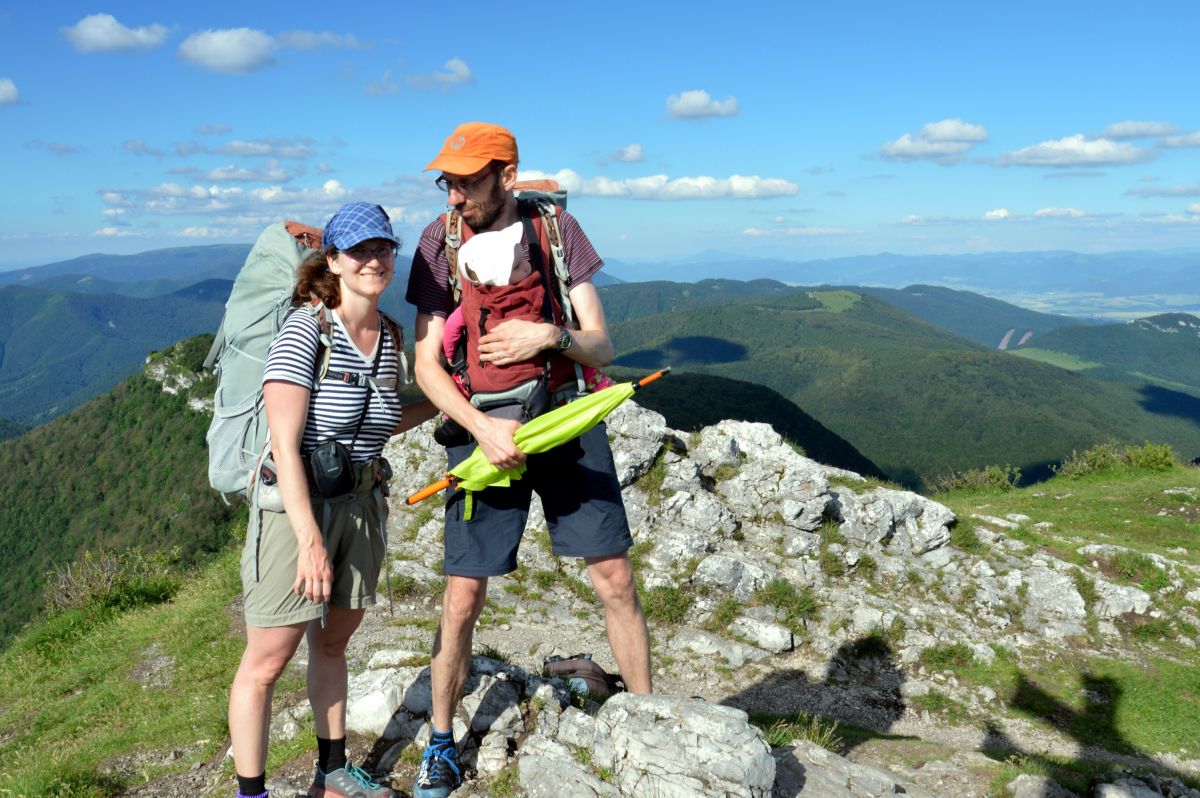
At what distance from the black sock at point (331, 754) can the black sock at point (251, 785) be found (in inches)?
16.4

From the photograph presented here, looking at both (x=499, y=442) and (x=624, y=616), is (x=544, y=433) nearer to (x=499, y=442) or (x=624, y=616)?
(x=499, y=442)

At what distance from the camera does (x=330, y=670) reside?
4262mm

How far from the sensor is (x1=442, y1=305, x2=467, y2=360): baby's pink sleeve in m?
4.26

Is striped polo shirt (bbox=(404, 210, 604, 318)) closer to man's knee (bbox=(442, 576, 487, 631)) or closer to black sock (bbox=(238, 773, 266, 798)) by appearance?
man's knee (bbox=(442, 576, 487, 631))

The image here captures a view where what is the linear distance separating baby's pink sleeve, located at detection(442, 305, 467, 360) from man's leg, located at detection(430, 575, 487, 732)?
128 centimetres

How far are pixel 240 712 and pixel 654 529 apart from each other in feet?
26.8

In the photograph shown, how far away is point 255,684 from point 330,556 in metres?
0.70

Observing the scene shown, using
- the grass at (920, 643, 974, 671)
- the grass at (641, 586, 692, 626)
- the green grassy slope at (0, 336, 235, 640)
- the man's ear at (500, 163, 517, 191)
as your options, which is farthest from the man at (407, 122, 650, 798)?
the green grassy slope at (0, 336, 235, 640)

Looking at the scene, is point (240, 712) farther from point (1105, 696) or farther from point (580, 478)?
point (1105, 696)

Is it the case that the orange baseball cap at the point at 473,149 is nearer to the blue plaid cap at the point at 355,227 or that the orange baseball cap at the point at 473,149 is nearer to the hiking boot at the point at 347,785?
the blue plaid cap at the point at 355,227

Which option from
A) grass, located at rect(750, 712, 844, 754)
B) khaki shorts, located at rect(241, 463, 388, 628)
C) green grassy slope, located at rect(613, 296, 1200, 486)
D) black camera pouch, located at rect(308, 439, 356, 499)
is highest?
black camera pouch, located at rect(308, 439, 356, 499)

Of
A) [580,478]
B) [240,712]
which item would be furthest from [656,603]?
[240,712]

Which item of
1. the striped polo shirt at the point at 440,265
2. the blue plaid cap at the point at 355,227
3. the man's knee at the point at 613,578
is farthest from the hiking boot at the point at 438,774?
the blue plaid cap at the point at 355,227

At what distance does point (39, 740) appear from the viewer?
7348 millimetres
